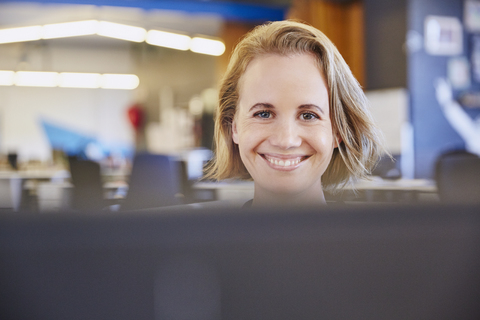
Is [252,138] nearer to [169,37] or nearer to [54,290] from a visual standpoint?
[54,290]

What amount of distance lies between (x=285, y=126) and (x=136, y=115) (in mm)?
7843

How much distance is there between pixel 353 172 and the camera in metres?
0.59

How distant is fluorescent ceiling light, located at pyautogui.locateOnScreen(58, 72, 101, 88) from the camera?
793 centimetres

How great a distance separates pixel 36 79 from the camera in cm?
782

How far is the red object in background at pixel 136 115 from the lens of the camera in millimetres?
8086

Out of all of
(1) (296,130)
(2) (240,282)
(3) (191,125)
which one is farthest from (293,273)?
(3) (191,125)

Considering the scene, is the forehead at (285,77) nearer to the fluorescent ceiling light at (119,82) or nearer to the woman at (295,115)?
the woman at (295,115)

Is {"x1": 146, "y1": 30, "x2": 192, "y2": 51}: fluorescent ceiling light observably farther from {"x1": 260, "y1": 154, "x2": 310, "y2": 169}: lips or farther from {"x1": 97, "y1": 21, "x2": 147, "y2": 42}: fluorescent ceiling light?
{"x1": 260, "y1": 154, "x2": 310, "y2": 169}: lips

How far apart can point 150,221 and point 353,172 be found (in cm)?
43

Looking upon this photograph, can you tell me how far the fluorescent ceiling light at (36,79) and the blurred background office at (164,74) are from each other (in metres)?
0.02

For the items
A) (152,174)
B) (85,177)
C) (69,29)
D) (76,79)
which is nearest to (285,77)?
(152,174)

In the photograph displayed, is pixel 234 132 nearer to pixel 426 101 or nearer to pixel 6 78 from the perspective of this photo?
pixel 426 101

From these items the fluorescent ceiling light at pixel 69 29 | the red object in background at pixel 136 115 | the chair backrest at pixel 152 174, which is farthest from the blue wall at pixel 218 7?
the chair backrest at pixel 152 174

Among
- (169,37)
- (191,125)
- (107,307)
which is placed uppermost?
(169,37)
